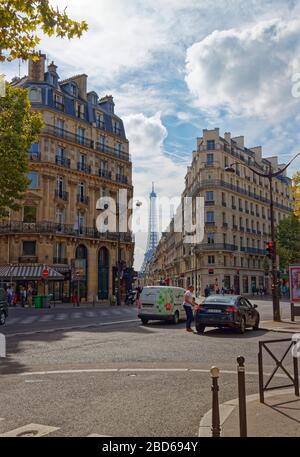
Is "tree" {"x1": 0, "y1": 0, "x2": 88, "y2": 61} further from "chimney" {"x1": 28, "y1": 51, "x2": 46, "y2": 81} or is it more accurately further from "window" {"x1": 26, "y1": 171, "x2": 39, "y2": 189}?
"chimney" {"x1": 28, "y1": 51, "x2": 46, "y2": 81}

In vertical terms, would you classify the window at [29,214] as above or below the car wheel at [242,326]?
above

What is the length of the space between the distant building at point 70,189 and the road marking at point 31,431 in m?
34.1

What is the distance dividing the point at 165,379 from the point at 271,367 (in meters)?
2.52

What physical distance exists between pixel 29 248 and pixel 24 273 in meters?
2.97

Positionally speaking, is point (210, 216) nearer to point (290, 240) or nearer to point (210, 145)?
point (210, 145)

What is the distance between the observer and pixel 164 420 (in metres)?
5.38

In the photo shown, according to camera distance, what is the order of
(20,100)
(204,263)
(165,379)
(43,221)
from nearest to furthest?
(165,379)
(20,100)
(43,221)
(204,263)

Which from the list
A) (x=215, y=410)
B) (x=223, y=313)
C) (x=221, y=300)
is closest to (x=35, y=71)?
(x=221, y=300)

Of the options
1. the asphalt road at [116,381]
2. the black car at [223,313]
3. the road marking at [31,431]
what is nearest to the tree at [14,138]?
the asphalt road at [116,381]

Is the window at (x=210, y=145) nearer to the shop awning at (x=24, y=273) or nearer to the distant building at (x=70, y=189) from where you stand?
the distant building at (x=70, y=189)

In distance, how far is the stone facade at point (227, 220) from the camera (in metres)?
62.7

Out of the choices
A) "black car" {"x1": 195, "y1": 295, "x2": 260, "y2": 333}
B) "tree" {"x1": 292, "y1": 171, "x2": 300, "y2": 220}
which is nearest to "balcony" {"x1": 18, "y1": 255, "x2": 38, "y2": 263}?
"tree" {"x1": 292, "y1": 171, "x2": 300, "y2": 220}

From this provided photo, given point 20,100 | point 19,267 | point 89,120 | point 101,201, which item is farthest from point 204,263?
point 20,100

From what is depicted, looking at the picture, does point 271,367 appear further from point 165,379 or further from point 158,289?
point 158,289
